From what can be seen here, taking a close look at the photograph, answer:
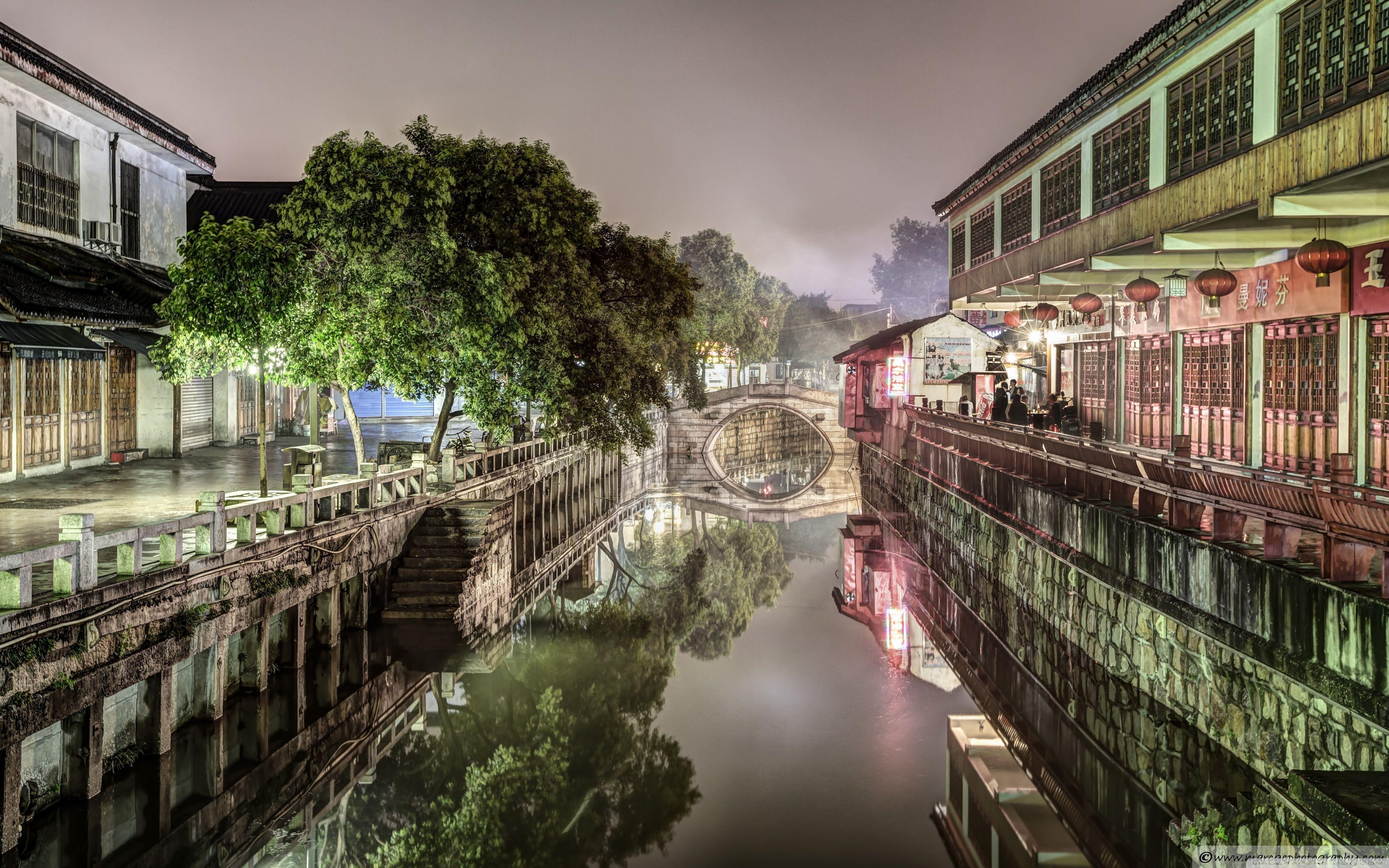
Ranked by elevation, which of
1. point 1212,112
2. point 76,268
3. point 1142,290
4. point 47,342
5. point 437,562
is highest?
point 1212,112

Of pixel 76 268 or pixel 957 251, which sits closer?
pixel 76 268

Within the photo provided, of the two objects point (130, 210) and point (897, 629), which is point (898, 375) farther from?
point (130, 210)

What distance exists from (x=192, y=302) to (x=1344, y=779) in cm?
1446

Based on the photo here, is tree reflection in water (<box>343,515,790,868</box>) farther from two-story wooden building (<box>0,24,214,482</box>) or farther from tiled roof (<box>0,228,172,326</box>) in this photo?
two-story wooden building (<box>0,24,214,482</box>)

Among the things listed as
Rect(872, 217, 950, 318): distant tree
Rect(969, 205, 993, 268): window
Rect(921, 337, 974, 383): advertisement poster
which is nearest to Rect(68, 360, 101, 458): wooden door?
Rect(969, 205, 993, 268): window

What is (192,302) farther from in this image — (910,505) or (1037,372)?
(1037,372)

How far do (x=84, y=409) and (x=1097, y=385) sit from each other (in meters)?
23.8

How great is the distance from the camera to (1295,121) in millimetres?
13023

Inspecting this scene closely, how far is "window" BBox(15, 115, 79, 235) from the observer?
63.0 feet

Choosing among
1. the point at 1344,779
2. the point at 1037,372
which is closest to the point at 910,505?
the point at 1037,372

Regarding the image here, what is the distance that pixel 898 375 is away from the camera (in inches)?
1398

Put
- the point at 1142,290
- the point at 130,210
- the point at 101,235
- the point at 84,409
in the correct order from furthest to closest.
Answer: the point at 130,210 < the point at 101,235 < the point at 84,409 < the point at 1142,290

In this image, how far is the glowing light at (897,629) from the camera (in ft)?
64.2

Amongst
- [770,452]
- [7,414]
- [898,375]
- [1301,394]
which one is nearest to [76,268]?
[7,414]
